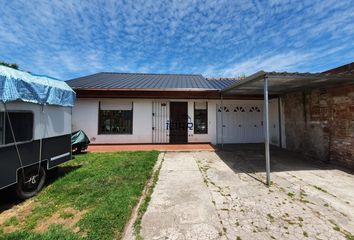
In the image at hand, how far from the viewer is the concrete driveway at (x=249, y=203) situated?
9.82ft

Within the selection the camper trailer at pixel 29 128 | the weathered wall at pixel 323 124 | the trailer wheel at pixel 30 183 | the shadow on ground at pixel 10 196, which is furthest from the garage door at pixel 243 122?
the trailer wheel at pixel 30 183

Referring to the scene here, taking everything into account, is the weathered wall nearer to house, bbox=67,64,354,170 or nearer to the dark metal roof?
house, bbox=67,64,354,170

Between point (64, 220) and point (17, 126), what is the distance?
229cm

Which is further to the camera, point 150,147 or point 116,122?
point 116,122

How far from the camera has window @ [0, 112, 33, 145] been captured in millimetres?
3755

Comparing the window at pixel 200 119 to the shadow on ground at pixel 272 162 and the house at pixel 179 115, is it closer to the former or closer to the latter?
the house at pixel 179 115

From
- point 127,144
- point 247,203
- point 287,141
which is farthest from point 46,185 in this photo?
point 287,141

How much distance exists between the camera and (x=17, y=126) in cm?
410

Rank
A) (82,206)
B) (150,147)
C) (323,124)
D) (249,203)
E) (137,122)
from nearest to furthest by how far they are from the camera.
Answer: (82,206), (249,203), (323,124), (150,147), (137,122)

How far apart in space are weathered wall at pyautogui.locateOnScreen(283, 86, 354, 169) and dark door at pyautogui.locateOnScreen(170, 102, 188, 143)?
5.30 metres

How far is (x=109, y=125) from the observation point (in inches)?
429

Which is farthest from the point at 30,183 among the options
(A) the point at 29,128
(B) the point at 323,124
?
(B) the point at 323,124

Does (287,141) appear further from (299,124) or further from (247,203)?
(247,203)

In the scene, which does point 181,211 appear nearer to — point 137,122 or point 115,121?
point 137,122
